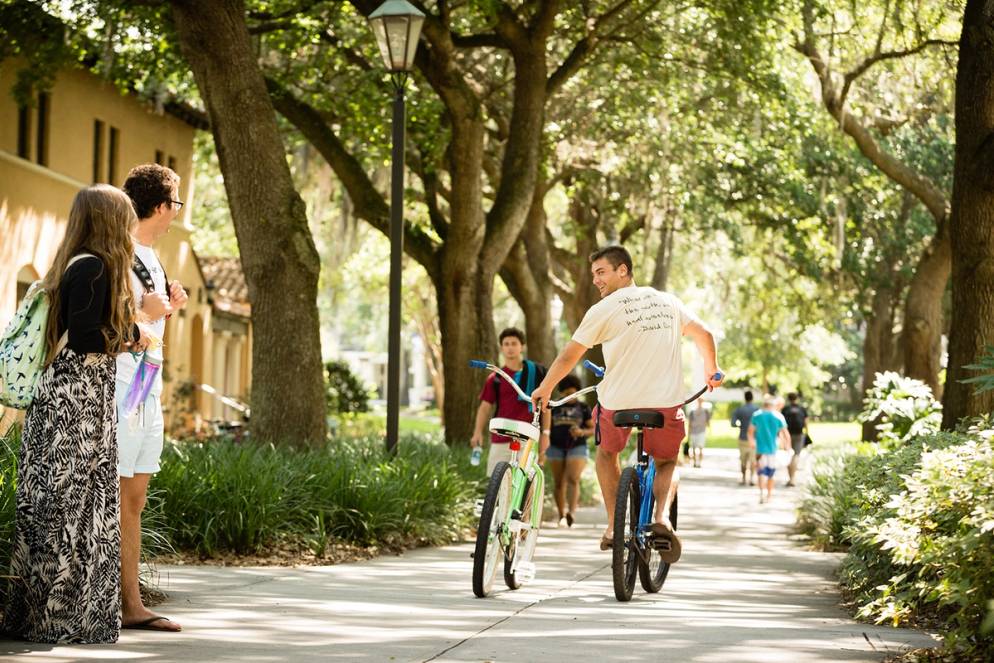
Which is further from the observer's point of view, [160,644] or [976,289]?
[976,289]

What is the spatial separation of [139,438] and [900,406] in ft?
39.6

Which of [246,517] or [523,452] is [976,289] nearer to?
[523,452]

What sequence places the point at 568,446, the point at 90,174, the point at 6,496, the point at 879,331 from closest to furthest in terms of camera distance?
the point at 6,496 → the point at 568,446 → the point at 90,174 → the point at 879,331

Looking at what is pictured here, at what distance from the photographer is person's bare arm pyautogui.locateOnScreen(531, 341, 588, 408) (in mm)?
9047

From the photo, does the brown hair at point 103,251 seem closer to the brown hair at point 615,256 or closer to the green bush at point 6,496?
the green bush at point 6,496

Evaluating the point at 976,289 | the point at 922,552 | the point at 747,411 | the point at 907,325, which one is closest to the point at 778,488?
the point at 747,411

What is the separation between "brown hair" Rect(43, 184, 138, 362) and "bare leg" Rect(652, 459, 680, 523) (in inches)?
152

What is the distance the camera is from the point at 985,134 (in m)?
13.0

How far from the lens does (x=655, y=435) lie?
934 centimetres

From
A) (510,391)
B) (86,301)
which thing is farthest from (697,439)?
(86,301)

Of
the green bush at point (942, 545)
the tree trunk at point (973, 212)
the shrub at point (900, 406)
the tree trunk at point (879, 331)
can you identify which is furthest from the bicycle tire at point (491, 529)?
the tree trunk at point (879, 331)

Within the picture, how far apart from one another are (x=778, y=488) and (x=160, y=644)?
24.0m

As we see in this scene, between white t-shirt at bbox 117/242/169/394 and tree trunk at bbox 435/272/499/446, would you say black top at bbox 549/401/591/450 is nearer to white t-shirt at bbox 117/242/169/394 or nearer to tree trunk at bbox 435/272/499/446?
tree trunk at bbox 435/272/499/446

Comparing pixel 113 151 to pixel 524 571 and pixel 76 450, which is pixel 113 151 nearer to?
pixel 524 571
